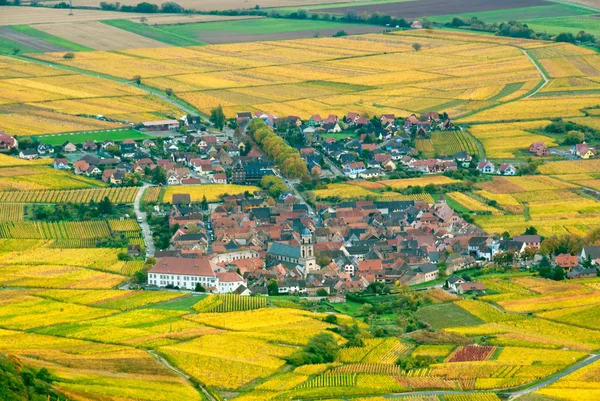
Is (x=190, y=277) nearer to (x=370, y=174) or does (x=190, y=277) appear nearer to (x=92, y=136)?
(x=370, y=174)

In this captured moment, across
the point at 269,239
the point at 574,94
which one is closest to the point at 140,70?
the point at 574,94

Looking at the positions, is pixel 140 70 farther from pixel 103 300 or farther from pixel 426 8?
pixel 103 300

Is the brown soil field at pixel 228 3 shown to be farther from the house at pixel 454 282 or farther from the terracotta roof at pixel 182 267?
the house at pixel 454 282

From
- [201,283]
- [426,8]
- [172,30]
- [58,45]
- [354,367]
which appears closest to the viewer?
[354,367]

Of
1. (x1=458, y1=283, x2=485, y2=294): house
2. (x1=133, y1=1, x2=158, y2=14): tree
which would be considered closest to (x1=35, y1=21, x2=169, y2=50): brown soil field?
(x1=133, y1=1, x2=158, y2=14): tree

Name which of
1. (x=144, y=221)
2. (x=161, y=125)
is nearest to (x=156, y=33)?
(x=161, y=125)

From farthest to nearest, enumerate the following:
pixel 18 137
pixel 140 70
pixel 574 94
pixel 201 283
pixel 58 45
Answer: pixel 58 45 → pixel 140 70 → pixel 574 94 → pixel 18 137 → pixel 201 283

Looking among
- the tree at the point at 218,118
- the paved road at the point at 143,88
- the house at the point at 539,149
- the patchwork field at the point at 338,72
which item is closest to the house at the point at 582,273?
the house at the point at 539,149
